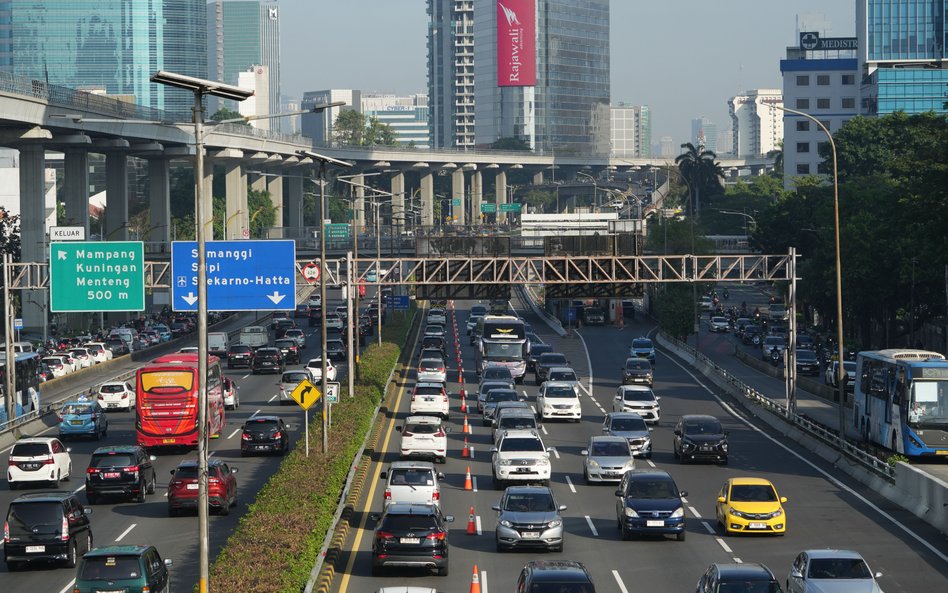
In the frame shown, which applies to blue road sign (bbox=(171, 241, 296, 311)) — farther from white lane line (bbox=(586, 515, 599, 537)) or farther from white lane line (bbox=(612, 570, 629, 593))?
white lane line (bbox=(612, 570, 629, 593))

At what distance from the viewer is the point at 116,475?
36.2 meters

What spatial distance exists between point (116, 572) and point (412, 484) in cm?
1204

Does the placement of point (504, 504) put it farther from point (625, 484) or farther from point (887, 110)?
point (887, 110)

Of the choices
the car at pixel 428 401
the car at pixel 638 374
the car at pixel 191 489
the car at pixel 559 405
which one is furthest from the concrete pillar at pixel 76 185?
the car at pixel 191 489

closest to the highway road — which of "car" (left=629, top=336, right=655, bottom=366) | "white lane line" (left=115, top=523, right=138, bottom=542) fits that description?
"white lane line" (left=115, top=523, right=138, bottom=542)

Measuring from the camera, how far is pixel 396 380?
2790 inches

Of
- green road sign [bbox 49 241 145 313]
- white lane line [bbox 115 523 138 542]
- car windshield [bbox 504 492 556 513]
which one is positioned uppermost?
green road sign [bbox 49 241 145 313]

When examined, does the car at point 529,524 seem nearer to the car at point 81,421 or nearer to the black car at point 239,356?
the car at point 81,421

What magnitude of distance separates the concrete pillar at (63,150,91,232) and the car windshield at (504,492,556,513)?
84051 mm

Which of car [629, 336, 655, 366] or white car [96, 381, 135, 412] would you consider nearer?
white car [96, 381, 135, 412]

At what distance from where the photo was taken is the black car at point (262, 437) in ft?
148

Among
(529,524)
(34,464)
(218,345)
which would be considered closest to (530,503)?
(529,524)

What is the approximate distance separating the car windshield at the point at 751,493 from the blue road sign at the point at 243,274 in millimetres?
18374

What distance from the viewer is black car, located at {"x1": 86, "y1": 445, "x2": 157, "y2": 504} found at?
36.1 meters
